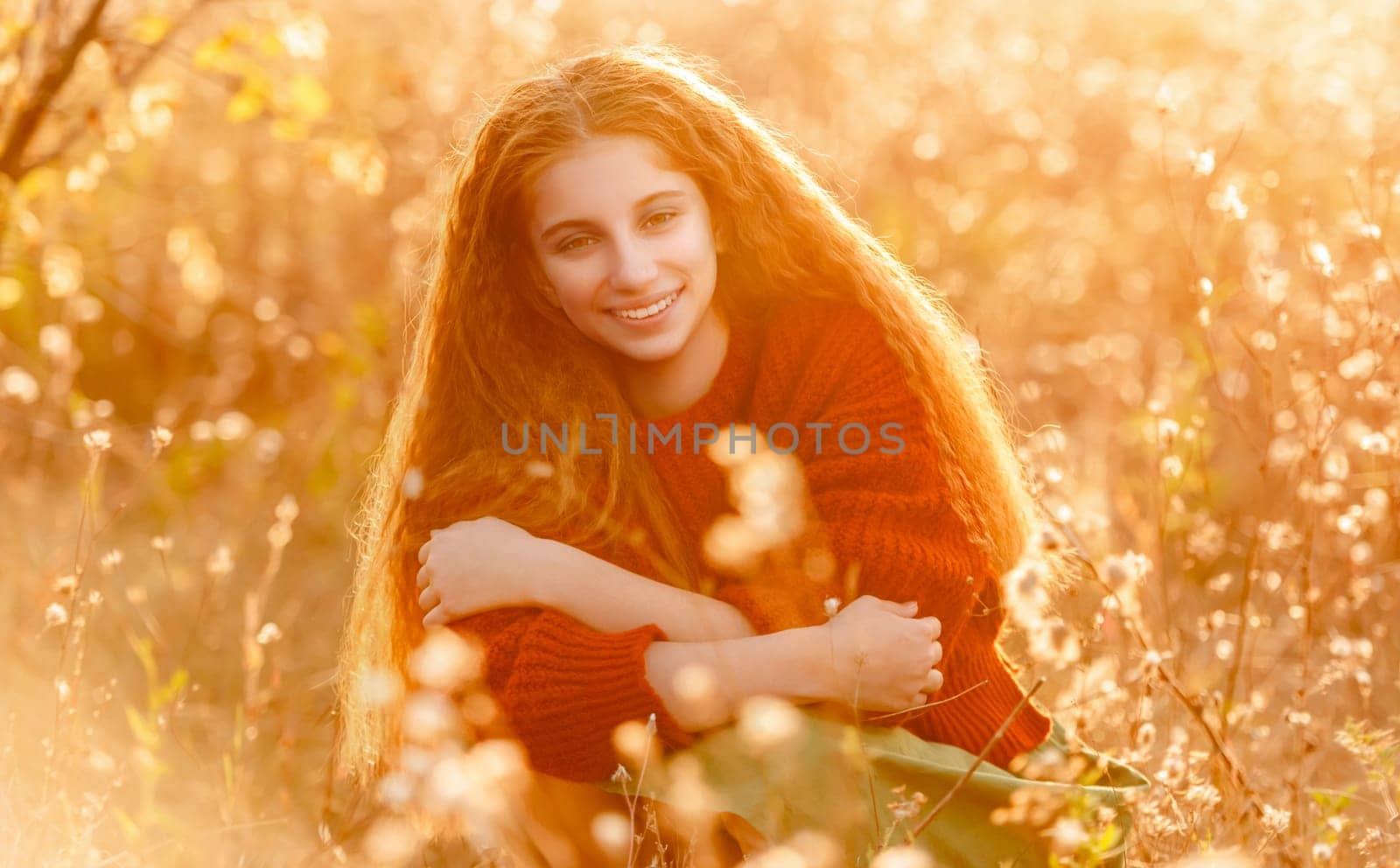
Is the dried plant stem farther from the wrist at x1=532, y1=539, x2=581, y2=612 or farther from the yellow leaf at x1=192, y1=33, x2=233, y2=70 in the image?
the yellow leaf at x1=192, y1=33, x2=233, y2=70

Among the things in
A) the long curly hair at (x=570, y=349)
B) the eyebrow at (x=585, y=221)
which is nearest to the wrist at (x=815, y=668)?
the long curly hair at (x=570, y=349)

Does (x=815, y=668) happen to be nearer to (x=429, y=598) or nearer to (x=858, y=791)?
(x=858, y=791)

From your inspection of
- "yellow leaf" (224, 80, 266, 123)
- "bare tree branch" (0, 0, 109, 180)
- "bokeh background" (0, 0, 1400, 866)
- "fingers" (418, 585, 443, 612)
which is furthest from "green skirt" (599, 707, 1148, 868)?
"bare tree branch" (0, 0, 109, 180)

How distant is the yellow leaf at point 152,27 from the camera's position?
3.02 m

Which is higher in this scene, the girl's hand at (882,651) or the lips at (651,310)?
the lips at (651,310)

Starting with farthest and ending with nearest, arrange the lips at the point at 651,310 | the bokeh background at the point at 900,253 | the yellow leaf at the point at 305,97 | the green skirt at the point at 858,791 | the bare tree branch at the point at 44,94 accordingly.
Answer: the yellow leaf at the point at 305,97 < the bare tree branch at the point at 44,94 < the bokeh background at the point at 900,253 < the lips at the point at 651,310 < the green skirt at the point at 858,791

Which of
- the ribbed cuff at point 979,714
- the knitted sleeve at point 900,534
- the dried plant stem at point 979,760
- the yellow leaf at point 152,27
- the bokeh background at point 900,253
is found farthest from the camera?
the yellow leaf at point 152,27

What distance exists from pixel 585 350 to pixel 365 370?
1.70 m

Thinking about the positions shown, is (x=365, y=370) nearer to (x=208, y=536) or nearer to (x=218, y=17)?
(x=208, y=536)

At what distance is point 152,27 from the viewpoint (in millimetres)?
3047

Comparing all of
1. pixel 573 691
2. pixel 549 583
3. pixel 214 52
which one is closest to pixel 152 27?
pixel 214 52

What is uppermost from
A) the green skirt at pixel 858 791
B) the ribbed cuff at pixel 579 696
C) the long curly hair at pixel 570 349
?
the long curly hair at pixel 570 349

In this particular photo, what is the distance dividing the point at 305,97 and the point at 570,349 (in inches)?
50.5

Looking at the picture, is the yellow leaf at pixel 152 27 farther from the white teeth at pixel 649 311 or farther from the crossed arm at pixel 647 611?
the crossed arm at pixel 647 611
